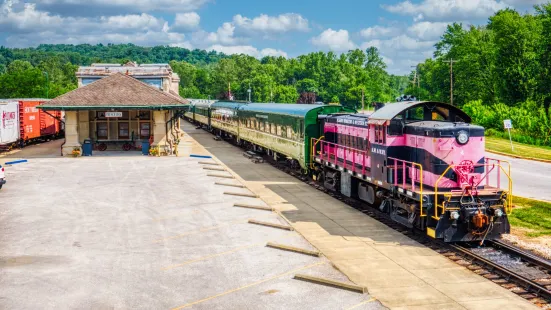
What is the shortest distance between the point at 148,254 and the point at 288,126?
16858mm

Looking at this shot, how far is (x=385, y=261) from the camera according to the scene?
→ 15.2 meters

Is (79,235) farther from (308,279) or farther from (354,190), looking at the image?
(354,190)

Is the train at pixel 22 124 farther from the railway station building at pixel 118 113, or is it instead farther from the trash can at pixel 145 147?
the trash can at pixel 145 147

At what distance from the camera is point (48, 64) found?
7392 inches

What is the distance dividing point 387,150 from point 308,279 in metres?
7.14

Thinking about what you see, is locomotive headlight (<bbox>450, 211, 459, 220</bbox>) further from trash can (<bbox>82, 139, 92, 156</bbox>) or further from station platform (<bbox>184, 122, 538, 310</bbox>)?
trash can (<bbox>82, 139, 92, 156</bbox>)

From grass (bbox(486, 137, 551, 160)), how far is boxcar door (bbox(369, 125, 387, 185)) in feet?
81.3

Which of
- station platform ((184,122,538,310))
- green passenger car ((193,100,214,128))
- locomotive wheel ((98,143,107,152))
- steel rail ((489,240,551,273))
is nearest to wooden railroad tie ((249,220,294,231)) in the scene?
station platform ((184,122,538,310))

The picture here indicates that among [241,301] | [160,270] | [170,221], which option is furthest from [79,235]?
[241,301]

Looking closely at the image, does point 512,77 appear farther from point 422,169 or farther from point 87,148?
point 422,169

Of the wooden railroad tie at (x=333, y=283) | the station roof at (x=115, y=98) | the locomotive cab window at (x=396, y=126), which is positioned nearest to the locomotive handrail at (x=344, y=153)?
the locomotive cab window at (x=396, y=126)

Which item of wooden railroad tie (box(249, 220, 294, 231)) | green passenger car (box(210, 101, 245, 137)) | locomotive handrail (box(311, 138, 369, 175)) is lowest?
wooden railroad tie (box(249, 220, 294, 231))

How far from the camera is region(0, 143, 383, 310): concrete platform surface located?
12.0 meters

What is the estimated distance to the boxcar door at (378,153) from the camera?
1902 centimetres
